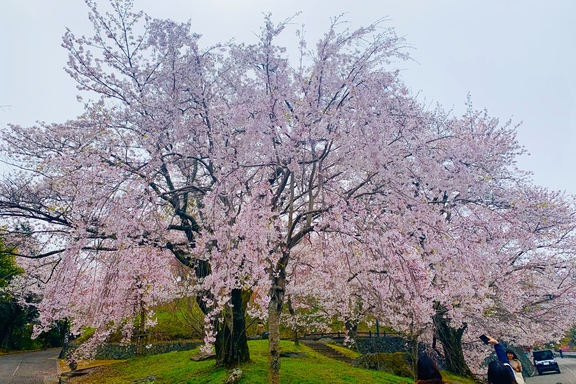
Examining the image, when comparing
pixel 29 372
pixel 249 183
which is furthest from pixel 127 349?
pixel 249 183

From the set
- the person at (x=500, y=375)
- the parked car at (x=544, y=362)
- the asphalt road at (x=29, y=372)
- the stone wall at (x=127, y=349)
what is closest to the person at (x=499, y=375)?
the person at (x=500, y=375)

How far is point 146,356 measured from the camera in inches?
598

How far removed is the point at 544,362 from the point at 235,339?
956 inches

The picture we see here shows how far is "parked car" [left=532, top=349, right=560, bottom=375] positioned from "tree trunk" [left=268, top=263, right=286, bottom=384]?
25.1 m

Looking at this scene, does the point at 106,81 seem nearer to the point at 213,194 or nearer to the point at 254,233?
the point at 213,194

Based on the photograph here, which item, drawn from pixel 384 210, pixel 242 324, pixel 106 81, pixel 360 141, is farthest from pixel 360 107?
pixel 242 324

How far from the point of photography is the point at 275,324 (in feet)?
20.7

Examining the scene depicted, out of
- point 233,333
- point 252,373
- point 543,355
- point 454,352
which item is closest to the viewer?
point 252,373

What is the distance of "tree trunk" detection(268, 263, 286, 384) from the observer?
237 inches

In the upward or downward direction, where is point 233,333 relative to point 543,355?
upward

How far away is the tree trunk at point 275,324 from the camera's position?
6012mm

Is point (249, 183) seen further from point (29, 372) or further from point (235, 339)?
point (29, 372)

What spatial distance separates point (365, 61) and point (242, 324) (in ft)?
22.9

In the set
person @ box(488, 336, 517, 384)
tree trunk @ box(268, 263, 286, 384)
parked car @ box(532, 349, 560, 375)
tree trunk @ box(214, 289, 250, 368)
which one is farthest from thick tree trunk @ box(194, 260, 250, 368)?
parked car @ box(532, 349, 560, 375)
